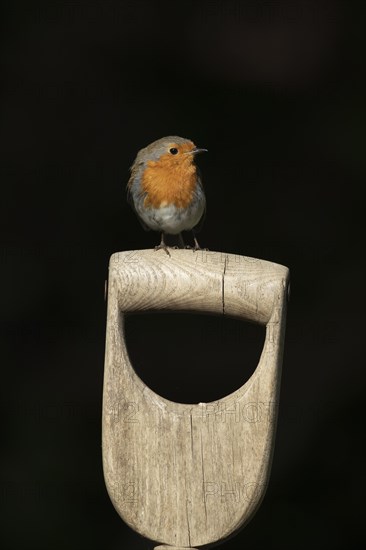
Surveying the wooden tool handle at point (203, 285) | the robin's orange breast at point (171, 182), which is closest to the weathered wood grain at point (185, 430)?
the wooden tool handle at point (203, 285)

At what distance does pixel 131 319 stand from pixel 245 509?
3.09 metres

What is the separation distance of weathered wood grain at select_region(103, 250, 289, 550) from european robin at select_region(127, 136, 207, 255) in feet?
3.96

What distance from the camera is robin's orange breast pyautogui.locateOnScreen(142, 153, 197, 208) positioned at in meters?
4.96

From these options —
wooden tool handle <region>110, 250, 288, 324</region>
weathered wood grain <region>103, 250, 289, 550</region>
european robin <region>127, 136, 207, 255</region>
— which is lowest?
weathered wood grain <region>103, 250, 289, 550</region>

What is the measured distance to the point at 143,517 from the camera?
378 centimetres

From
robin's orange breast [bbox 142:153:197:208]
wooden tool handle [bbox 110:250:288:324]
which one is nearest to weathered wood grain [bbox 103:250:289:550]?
wooden tool handle [bbox 110:250:288:324]

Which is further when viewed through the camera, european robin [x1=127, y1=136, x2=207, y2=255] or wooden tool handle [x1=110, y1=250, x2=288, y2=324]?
european robin [x1=127, y1=136, x2=207, y2=255]

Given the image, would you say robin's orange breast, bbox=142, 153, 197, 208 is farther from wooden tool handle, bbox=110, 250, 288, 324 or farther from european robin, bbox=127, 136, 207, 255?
wooden tool handle, bbox=110, 250, 288, 324

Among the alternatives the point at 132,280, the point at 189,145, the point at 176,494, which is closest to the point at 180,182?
the point at 189,145

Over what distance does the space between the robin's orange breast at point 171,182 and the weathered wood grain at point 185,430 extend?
3.94 ft

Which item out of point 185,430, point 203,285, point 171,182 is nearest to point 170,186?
point 171,182

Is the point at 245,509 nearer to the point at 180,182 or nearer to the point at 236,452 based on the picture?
the point at 236,452

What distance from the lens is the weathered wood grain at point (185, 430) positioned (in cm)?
372

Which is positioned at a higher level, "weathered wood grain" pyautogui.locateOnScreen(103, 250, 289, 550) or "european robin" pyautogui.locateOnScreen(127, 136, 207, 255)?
"european robin" pyautogui.locateOnScreen(127, 136, 207, 255)
